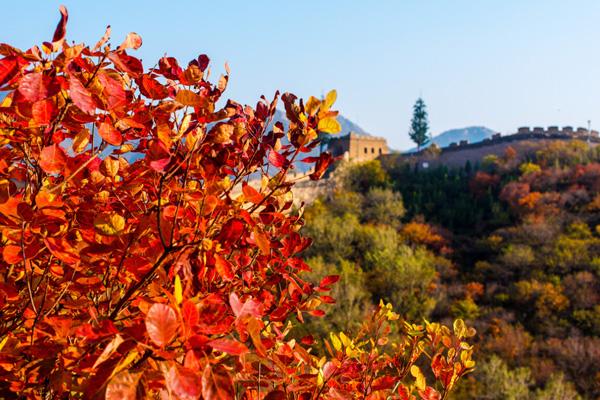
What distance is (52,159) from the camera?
1.19 m

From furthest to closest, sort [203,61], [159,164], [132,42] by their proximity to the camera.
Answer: [203,61] < [132,42] < [159,164]

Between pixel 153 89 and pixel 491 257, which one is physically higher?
pixel 153 89

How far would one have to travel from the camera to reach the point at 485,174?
106 ft

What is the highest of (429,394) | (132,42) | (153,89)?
(132,42)

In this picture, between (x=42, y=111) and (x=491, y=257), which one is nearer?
(x=42, y=111)

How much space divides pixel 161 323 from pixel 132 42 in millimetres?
840

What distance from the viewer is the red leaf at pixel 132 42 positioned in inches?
49.5

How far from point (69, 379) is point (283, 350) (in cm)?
70

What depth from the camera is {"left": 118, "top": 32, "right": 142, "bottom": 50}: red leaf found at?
126 centimetres

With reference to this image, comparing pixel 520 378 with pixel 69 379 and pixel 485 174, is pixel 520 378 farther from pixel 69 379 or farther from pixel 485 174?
pixel 485 174

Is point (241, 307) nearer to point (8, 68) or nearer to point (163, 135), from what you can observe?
point (163, 135)

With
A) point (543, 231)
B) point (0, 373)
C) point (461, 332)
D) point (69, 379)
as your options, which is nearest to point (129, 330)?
point (69, 379)

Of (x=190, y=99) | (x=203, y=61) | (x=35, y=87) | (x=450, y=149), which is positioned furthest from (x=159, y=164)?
(x=450, y=149)

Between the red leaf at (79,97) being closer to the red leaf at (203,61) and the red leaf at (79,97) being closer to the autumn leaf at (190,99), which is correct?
the autumn leaf at (190,99)
